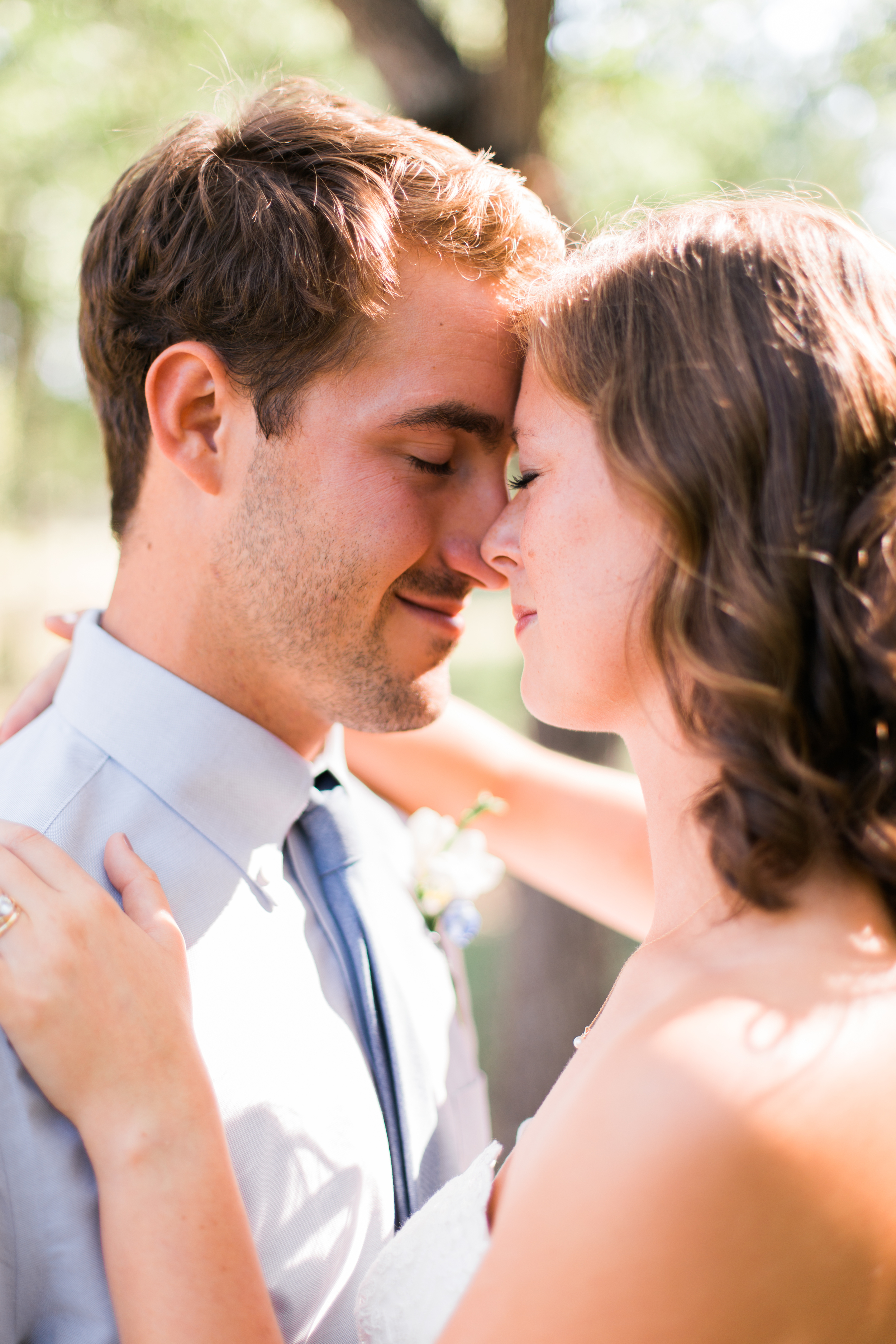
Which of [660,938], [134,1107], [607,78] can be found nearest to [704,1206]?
[660,938]

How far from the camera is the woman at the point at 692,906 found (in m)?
1.16

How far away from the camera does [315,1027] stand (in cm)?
181

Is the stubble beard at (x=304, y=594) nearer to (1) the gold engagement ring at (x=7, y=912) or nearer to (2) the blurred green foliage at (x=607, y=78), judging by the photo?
(1) the gold engagement ring at (x=7, y=912)

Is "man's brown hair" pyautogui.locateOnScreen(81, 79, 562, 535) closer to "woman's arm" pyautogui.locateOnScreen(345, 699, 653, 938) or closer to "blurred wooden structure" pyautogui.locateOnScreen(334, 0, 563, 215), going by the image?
"blurred wooden structure" pyautogui.locateOnScreen(334, 0, 563, 215)

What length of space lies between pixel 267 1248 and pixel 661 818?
97 cm

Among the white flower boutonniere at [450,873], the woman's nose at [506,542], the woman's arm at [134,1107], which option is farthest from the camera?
the white flower boutonniere at [450,873]

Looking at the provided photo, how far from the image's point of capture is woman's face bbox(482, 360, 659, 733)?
1.63 meters

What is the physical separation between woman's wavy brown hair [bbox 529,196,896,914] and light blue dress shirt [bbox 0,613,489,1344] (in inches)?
33.2

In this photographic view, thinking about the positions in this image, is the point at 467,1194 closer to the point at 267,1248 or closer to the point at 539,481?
the point at 267,1248

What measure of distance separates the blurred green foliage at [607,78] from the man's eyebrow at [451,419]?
979mm

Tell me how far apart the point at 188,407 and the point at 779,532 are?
1278 millimetres

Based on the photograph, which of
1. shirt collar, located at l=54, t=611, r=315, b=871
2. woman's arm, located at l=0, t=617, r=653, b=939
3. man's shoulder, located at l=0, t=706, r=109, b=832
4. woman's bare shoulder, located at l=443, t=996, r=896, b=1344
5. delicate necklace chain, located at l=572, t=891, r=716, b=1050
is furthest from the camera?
woman's arm, located at l=0, t=617, r=653, b=939

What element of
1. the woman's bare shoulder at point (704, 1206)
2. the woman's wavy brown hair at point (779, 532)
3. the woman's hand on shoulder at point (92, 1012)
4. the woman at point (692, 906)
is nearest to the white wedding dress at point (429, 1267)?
the woman at point (692, 906)

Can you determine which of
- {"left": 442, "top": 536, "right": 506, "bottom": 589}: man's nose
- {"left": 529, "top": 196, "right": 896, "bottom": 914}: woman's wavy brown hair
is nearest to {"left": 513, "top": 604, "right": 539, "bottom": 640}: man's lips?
{"left": 442, "top": 536, "right": 506, "bottom": 589}: man's nose
